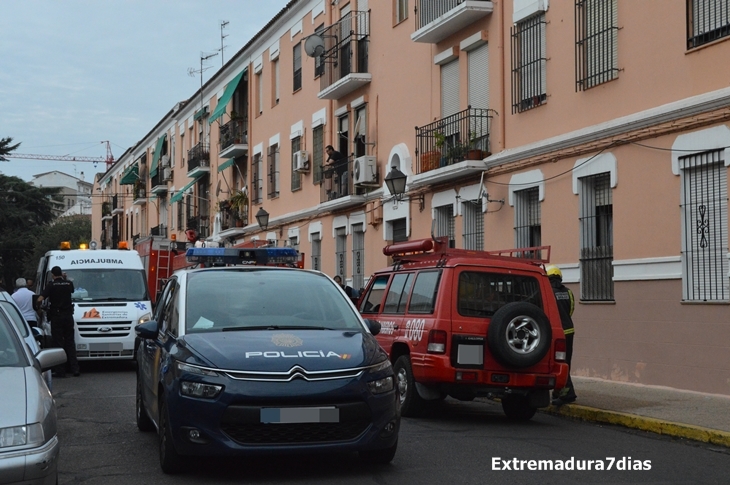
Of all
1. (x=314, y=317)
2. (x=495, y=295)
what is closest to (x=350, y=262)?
(x=495, y=295)

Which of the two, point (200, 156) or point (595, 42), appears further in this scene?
point (200, 156)

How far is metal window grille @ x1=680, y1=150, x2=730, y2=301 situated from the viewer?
13.6m

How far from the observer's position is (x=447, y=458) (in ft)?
28.1

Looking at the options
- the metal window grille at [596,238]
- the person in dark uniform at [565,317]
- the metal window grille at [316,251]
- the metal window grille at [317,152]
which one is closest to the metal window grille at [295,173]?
the metal window grille at [317,152]

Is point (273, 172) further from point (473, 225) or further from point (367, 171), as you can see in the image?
point (473, 225)

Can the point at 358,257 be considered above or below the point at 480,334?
above

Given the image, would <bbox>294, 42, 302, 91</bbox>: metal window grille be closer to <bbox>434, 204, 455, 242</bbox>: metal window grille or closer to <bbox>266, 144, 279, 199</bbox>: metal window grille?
<bbox>266, 144, 279, 199</bbox>: metal window grille

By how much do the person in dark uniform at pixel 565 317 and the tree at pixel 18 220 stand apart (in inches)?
2075

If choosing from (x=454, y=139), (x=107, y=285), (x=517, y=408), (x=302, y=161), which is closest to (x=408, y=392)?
(x=517, y=408)

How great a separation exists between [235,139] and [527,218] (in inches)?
808

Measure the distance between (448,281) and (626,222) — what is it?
5.58 m

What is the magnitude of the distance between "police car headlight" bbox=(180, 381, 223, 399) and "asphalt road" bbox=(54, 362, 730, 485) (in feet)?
2.41

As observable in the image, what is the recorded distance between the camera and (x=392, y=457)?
7957 millimetres

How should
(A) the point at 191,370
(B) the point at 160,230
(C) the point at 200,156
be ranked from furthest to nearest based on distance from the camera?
(B) the point at 160,230 → (C) the point at 200,156 → (A) the point at 191,370
